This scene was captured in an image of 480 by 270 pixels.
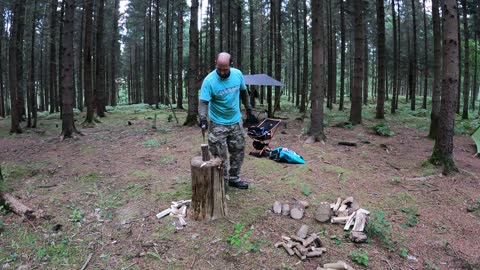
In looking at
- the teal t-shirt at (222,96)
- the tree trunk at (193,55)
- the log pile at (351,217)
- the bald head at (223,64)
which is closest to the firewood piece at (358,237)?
the log pile at (351,217)

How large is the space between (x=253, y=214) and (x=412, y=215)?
8.10ft

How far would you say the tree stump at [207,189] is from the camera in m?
4.43

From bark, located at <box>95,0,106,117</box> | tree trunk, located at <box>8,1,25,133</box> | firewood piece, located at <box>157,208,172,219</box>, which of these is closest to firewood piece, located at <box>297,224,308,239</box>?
firewood piece, located at <box>157,208,172,219</box>

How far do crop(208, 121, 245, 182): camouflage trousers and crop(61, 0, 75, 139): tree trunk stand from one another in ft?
23.1

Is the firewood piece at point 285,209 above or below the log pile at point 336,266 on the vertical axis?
above

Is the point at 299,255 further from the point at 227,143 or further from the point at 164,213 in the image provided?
the point at 227,143

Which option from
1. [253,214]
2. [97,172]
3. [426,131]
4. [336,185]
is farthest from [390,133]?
[97,172]

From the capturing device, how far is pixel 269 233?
4.43 meters

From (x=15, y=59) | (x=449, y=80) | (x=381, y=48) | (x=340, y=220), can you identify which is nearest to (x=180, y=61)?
(x=15, y=59)

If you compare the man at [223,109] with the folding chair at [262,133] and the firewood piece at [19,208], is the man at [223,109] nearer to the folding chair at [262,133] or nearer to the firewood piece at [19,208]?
the folding chair at [262,133]

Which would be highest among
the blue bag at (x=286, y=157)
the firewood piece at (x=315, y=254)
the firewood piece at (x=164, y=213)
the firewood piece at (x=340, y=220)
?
the blue bag at (x=286, y=157)

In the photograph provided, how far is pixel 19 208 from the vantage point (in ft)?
15.5

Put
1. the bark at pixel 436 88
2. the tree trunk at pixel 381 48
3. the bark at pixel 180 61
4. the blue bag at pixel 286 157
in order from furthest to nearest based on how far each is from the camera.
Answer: the bark at pixel 180 61 → the tree trunk at pixel 381 48 → the bark at pixel 436 88 → the blue bag at pixel 286 157

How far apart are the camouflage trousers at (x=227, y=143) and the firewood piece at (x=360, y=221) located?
191 cm
